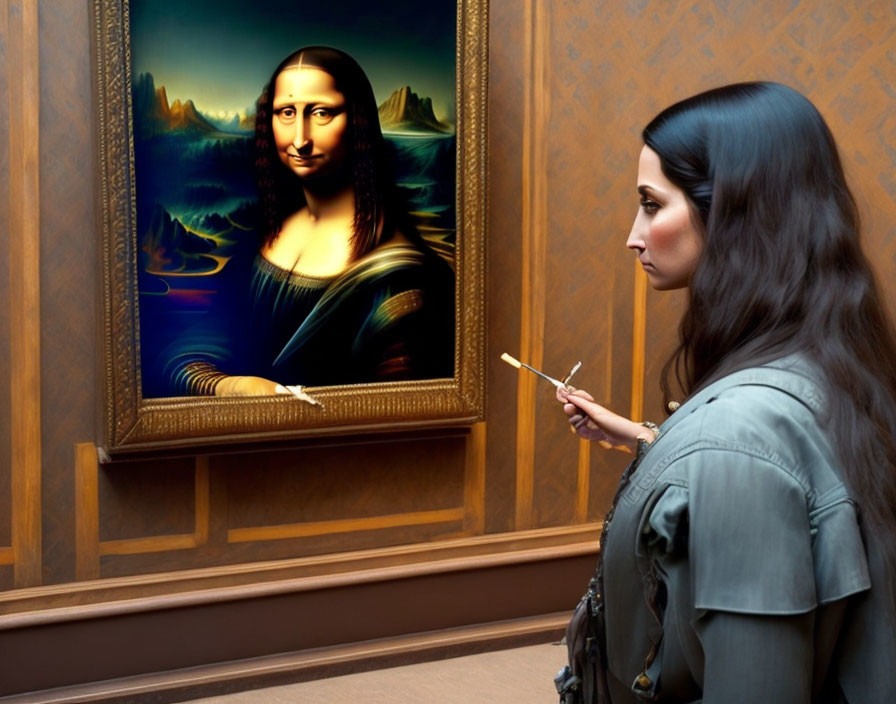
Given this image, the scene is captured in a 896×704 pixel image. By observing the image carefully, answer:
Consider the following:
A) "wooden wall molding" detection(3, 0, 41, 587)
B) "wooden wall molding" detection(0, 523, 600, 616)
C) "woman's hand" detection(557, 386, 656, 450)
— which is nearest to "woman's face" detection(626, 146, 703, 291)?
"woman's hand" detection(557, 386, 656, 450)

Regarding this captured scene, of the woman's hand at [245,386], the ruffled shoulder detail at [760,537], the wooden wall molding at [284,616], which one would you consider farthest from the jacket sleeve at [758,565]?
the wooden wall molding at [284,616]

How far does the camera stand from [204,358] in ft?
10.5

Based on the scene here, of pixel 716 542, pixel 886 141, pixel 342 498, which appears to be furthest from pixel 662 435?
pixel 886 141

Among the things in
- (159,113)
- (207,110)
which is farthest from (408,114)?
(159,113)

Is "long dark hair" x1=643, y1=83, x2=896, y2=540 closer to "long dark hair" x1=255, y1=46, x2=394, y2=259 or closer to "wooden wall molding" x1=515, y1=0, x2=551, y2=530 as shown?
"long dark hair" x1=255, y1=46, x2=394, y2=259

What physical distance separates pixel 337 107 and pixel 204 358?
886mm

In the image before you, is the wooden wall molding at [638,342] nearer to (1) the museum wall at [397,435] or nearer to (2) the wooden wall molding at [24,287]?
(1) the museum wall at [397,435]

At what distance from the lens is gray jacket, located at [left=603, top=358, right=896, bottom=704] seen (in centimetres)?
116

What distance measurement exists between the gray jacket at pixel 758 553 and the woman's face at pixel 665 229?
0.24 metres

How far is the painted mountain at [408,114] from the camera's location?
11.0ft

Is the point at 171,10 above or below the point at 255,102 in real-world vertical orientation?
above

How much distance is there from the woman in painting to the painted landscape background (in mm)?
58

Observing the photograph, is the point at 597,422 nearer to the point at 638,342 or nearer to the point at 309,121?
the point at 309,121

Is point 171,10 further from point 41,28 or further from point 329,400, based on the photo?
point 329,400
